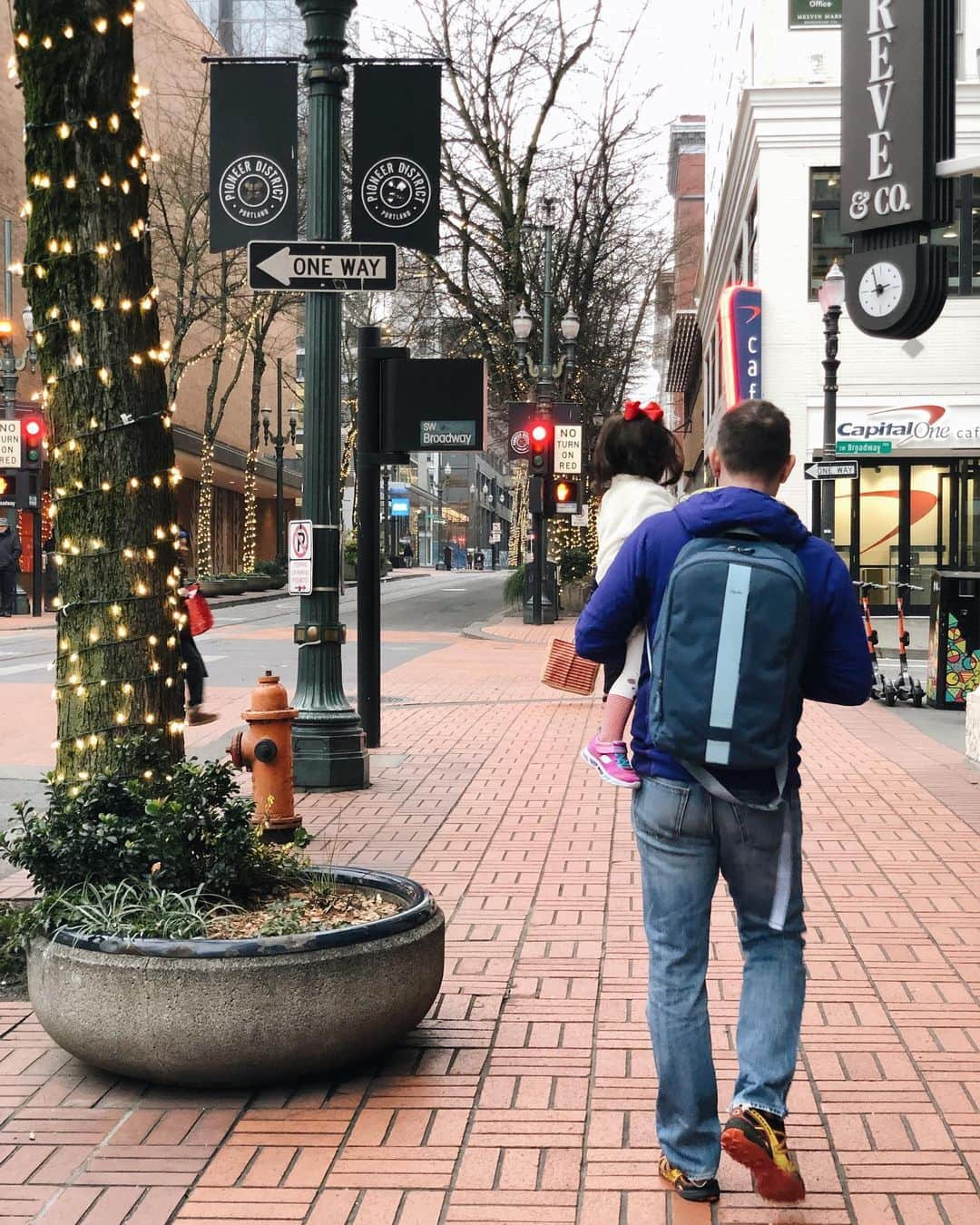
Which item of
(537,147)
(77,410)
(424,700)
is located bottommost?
(424,700)

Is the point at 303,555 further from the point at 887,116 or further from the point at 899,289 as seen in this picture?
the point at 887,116

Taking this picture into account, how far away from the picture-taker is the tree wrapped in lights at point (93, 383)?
5102mm

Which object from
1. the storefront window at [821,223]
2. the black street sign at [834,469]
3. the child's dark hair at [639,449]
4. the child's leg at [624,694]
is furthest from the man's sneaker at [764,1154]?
the storefront window at [821,223]

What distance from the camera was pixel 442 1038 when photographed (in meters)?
4.68

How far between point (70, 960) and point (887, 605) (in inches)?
1073

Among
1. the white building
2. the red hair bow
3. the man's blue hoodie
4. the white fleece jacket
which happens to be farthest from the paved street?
the white building

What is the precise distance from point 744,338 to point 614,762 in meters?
26.2

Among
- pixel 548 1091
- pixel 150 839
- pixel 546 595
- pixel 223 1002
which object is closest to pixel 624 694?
pixel 548 1091

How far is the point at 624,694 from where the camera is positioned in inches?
147

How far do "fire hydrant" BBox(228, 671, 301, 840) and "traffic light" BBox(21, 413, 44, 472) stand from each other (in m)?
24.6

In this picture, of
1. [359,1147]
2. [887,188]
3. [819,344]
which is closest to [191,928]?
[359,1147]

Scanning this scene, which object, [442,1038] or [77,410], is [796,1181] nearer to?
[442,1038]

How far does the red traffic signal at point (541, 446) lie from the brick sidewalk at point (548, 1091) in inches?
762

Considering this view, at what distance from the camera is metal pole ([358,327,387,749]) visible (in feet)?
33.1
